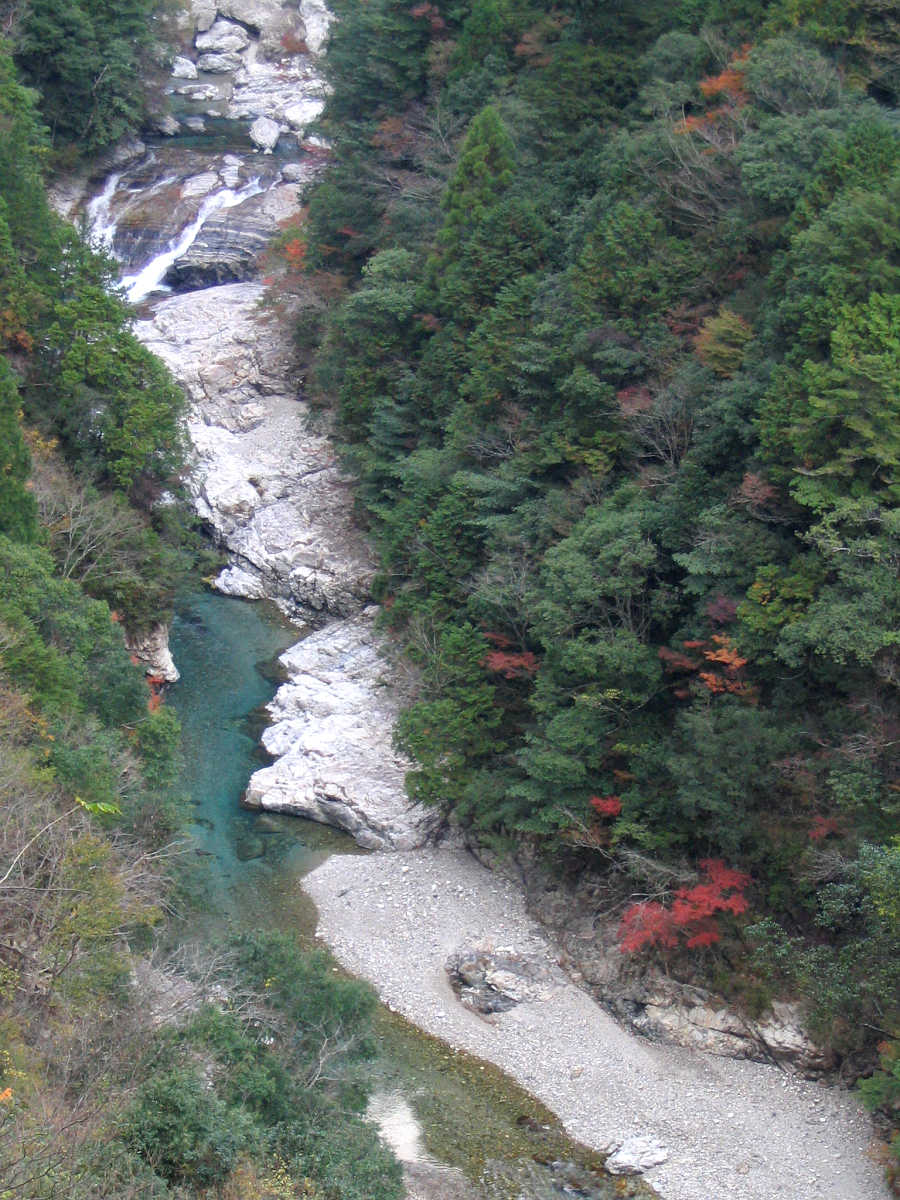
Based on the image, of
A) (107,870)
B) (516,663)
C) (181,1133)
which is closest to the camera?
(181,1133)

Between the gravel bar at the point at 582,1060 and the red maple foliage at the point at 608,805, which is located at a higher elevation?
the red maple foliage at the point at 608,805

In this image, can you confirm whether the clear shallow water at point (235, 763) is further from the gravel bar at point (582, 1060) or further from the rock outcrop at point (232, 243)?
the rock outcrop at point (232, 243)

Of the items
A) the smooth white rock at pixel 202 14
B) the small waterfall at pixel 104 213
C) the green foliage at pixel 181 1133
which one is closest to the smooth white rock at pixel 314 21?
the smooth white rock at pixel 202 14

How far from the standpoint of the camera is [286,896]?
23125 millimetres

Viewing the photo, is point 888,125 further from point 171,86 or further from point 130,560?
point 171,86

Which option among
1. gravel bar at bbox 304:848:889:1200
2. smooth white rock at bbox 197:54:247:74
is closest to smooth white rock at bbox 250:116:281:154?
smooth white rock at bbox 197:54:247:74

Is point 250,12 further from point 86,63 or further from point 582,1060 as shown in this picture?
point 582,1060

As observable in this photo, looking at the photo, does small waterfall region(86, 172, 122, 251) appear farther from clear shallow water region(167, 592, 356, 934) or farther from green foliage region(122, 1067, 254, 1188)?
green foliage region(122, 1067, 254, 1188)

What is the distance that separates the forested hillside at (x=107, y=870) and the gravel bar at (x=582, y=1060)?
3478mm

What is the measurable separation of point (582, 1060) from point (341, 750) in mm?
9075

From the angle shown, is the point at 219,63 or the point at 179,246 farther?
the point at 219,63

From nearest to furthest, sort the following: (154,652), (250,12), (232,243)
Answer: (154,652) → (232,243) → (250,12)

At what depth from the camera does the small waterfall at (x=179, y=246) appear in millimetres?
43406

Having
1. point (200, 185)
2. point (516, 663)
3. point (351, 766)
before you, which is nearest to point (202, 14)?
point (200, 185)
